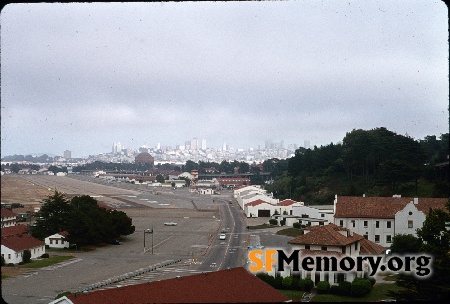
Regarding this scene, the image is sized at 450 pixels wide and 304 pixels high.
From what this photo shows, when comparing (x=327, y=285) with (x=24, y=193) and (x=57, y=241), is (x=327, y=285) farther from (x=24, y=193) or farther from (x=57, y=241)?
(x=24, y=193)

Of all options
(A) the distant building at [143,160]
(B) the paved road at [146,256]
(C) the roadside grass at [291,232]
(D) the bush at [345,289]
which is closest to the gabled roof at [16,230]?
(B) the paved road at [146,256]

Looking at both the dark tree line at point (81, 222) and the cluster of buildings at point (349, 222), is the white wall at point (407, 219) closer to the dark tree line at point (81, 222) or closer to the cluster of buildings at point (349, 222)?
the cluster of buildings at point (349, 222)

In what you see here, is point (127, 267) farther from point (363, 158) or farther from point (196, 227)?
point (363, 158)

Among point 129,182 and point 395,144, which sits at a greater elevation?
point 395,144

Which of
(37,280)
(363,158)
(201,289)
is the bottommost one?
(37,280)


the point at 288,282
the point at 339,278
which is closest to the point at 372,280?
the point at 339,278

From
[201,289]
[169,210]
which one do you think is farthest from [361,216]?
[169,210]
